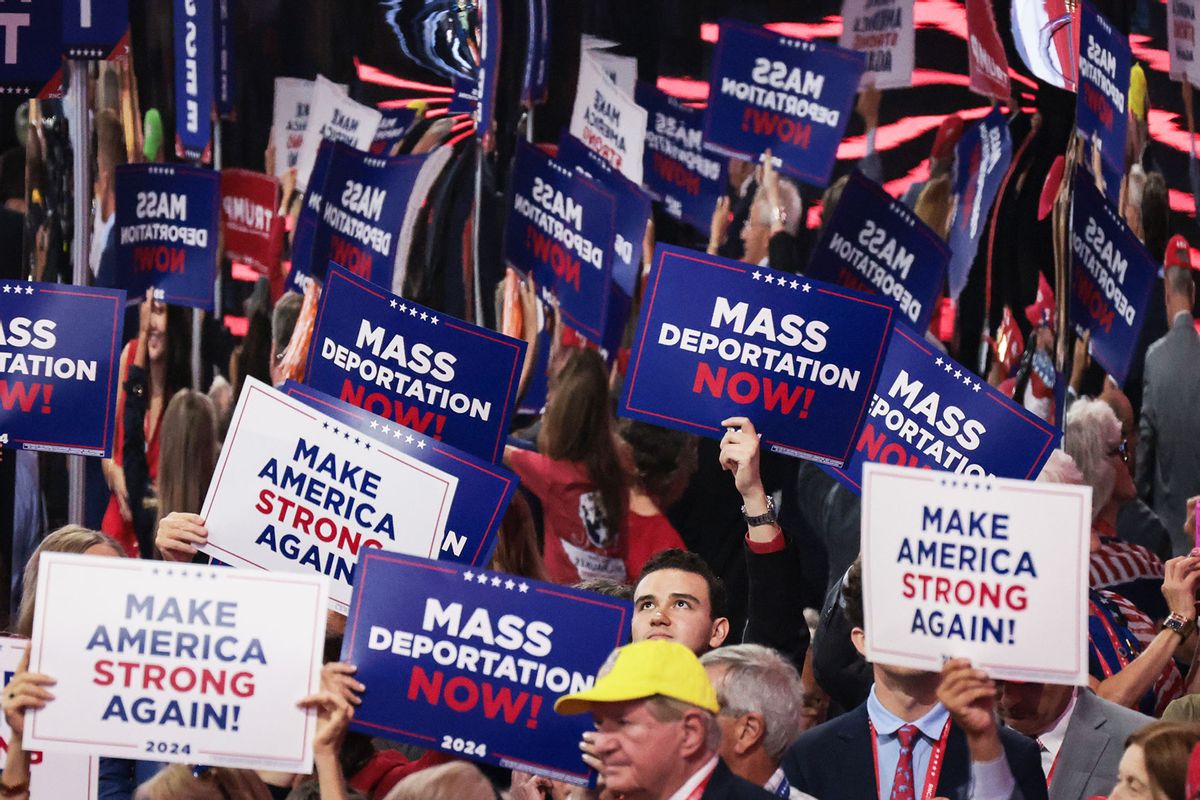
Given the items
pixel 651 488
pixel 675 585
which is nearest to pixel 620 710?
pixel 675 585

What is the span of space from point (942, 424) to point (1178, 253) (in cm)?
228

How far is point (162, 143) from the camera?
33.4 ft

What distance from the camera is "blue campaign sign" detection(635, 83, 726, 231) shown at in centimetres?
851

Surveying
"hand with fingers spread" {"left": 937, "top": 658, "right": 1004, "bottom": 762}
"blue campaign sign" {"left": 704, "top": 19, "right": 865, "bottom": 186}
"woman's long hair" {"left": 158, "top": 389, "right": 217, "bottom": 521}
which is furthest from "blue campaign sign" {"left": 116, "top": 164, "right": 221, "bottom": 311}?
"hand with fingers spread" {"left": 937, "top": 658, "right": 1004, "bottom": 762}

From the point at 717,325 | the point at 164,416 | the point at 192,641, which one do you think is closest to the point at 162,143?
the point at 164,416

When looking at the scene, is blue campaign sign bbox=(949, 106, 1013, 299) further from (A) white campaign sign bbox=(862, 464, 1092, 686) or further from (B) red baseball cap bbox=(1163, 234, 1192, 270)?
(A) white campaign sign bbox=(862, 464, 1092, 686)

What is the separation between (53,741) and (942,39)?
507cm

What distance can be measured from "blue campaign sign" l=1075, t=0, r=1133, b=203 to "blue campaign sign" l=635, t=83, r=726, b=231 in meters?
1.53

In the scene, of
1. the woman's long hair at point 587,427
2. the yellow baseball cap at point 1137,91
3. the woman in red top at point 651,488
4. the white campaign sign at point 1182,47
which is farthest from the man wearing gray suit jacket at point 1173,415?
the woman's long hair at point 587,427

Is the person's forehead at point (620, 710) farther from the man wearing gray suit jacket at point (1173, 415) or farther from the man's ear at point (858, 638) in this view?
the man wearing gray suit jacket at point (1173, 415)

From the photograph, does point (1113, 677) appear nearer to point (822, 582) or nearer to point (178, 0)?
point (822, 582)

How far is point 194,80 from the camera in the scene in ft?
33.2

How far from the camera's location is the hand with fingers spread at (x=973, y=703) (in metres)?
4.24

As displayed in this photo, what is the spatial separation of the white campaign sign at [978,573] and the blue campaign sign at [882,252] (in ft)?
9.64
